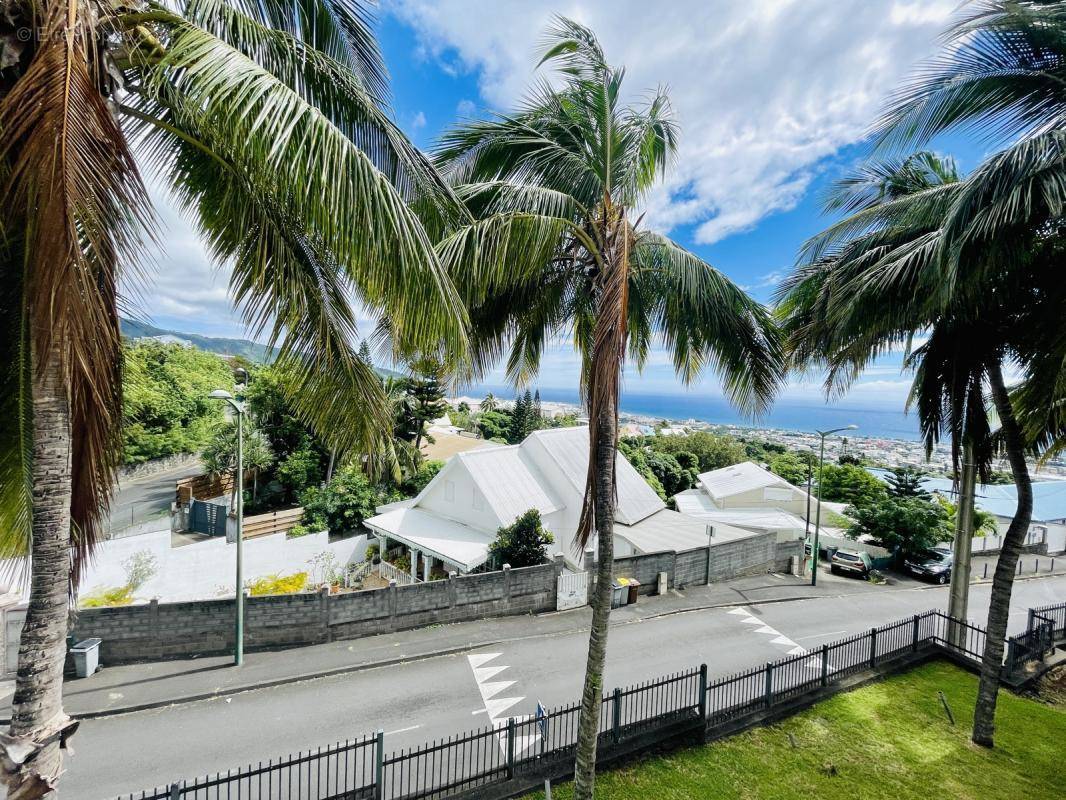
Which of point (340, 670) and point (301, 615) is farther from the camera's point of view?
point (301, 615)

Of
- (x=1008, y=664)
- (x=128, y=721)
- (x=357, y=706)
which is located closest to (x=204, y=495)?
(x=128, y=721)

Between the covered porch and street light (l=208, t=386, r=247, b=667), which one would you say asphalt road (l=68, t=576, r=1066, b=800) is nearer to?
street light (l=208, t=386, r=247, b=667)

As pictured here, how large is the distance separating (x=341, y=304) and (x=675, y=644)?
12.8 metres

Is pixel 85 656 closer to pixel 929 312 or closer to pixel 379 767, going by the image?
pixel 379 767

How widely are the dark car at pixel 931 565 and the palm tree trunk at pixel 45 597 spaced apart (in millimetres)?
29530

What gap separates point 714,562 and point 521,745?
42.8 feet

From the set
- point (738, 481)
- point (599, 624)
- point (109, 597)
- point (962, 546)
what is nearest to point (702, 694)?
point (599, 624)

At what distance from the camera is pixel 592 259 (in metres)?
6.33

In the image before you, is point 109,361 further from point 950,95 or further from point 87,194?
point 950,95

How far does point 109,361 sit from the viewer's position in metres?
3.25

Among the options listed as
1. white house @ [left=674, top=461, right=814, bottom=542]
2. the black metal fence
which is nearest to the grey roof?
white house @ [left=674, top=461, right=814, bottom=542]

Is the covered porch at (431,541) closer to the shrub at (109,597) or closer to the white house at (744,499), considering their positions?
the shrub at (109,597)

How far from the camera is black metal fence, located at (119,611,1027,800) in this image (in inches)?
245

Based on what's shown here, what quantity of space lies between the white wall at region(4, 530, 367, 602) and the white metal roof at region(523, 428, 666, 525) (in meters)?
9.91
